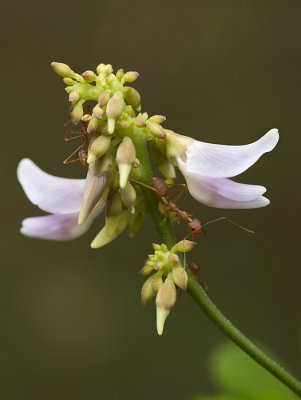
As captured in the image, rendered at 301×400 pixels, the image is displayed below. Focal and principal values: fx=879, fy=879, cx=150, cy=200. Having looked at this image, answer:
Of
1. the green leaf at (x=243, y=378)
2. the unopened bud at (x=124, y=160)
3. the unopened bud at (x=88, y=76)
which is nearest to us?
the unopened bud at (x=124, y=160)

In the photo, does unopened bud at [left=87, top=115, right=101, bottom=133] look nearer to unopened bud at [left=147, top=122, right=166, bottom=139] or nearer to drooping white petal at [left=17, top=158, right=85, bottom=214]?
unopened bud at [left=147, top=122, right=166, bottom=139]

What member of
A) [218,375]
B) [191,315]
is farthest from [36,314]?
[218,375]

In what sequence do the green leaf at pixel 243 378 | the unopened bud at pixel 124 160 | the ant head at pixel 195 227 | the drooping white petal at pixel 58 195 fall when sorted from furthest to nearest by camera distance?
the green leaf at pixel 243 378 → the ant head at pixel 195 227 → the drooping white petal at pixel 58 195 → the unopened bud at pixel 124 160

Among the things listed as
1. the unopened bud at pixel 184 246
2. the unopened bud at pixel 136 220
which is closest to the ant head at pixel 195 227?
the unopened bud at pixel 136 220

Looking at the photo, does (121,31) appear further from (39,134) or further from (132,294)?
(132,294)

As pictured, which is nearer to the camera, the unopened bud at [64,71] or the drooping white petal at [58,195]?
the unopened bud at [64,71]

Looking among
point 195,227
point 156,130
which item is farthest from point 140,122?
point 195,227

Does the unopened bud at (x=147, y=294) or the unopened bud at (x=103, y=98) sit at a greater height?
the unopened bud at (x=103, y=98)

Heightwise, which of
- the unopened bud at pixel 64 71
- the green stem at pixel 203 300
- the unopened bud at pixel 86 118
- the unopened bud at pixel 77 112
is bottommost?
the green stem at pixel 203 300

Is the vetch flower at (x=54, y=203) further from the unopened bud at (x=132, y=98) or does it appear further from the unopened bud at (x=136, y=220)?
the unopened bud at (x=132, y=98)
